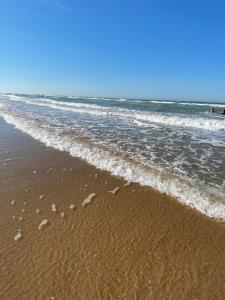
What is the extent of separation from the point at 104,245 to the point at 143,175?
347 cm

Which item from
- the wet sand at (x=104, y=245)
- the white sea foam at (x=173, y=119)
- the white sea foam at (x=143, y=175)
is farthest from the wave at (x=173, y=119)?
the wet sand at (x=104, y=245)

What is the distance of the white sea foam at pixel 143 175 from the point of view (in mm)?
5758

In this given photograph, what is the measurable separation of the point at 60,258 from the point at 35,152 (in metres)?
6.49

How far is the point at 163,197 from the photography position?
20.4 feet

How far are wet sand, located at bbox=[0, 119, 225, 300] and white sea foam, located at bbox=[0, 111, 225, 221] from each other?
0.32 m

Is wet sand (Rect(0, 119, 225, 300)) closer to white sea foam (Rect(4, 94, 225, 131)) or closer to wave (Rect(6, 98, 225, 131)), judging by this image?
white sea foam (Rect(4, 94, 225, 131))

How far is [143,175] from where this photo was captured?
758 centimetres

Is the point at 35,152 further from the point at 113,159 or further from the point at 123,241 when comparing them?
the point at 123,241

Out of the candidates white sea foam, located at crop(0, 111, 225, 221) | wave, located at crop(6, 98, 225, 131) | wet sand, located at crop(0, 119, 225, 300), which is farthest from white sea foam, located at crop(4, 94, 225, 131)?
wet sand, located at crop(0, 119, 225, 300)

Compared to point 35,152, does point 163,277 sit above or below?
above

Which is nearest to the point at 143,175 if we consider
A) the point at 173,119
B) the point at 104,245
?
the point at 104,245

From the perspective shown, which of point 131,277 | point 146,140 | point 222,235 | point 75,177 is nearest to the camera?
point 131,277

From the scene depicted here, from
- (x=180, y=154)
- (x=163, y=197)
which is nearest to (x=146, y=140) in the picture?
(x=180, y=154)

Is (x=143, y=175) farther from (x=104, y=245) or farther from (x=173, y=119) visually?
(x=173, y=119)
